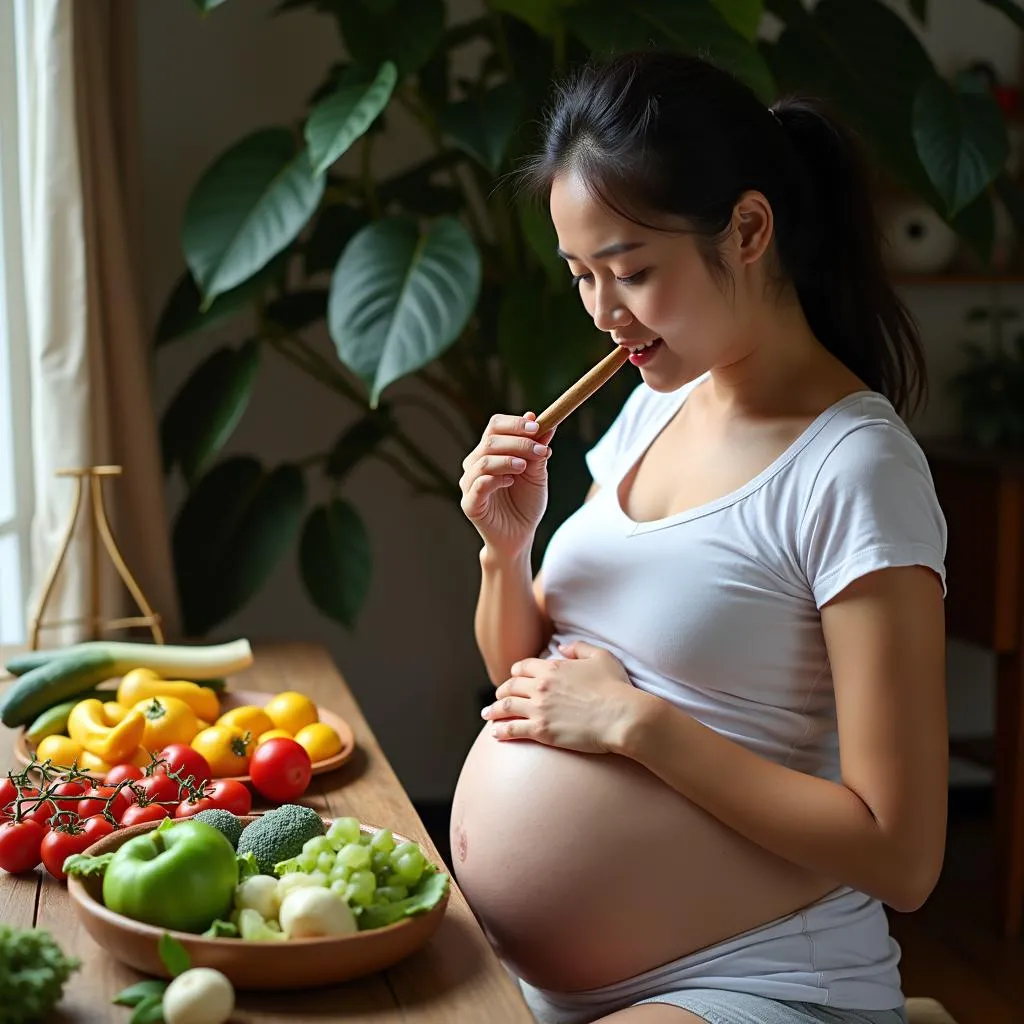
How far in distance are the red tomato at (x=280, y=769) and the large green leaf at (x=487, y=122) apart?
1041mm

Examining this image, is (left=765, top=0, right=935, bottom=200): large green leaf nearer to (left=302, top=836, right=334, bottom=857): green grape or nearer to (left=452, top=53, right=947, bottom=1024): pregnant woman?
(left=452, top=53, right=947, bottom=1024): pregnant woman

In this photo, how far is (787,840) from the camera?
1192 mm

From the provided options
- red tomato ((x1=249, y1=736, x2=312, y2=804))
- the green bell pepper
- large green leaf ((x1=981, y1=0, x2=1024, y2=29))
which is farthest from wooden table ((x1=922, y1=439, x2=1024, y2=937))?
the green bell pepper

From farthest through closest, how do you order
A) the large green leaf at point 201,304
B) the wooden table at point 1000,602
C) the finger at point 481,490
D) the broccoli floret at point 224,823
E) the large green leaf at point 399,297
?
the wooden table at point 1000,602, the large green leaf at point 201,304, the large green leaf at point 399,297, the finger at point 481,490, the broccoli floret at point 224,823

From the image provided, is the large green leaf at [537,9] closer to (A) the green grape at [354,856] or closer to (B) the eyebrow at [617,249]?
(B) the eyebrow at [617,249]

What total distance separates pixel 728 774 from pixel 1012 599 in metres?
1.66

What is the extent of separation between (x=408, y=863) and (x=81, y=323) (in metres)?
1.32

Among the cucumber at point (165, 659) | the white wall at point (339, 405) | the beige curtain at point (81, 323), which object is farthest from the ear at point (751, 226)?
the white wall at point (339, 405)

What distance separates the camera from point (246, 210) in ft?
7.15

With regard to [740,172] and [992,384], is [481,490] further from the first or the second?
[992,384]

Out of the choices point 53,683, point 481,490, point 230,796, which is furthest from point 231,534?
point 230,796

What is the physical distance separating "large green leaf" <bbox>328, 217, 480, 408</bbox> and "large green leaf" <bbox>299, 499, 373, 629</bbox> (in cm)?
44

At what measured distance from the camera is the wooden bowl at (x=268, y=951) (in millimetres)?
946

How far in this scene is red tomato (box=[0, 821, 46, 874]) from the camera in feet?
3.86
